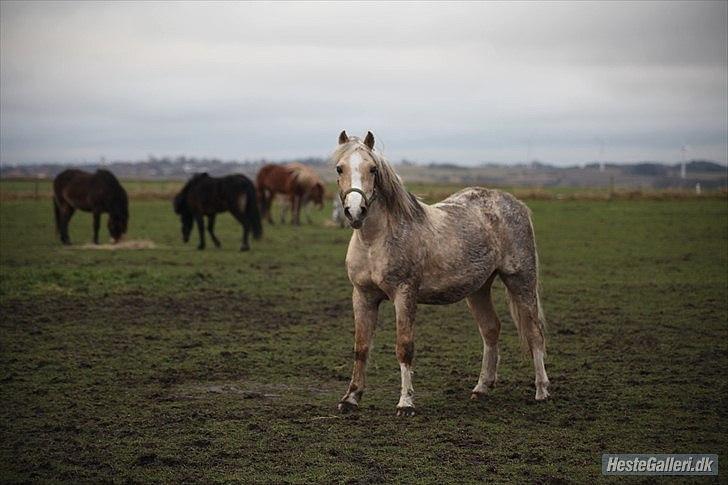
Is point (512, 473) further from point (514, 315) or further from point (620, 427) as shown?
point (514, 315)

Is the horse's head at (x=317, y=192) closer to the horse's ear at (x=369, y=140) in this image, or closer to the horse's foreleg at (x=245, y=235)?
the horse's foreleg at (x=245, y=235)

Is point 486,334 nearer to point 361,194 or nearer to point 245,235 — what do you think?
point 361,194

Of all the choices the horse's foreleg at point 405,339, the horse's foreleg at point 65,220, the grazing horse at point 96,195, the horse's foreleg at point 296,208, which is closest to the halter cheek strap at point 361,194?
the horse's foreleg at point 405,339

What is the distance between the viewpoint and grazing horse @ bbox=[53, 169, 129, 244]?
20953 mm

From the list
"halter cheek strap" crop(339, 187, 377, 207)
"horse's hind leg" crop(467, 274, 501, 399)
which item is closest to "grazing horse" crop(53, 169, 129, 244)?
"horse's hind leg" crop(467, 274, 501, 399)

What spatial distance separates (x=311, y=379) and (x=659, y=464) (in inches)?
153

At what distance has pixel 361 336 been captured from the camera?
7250mm

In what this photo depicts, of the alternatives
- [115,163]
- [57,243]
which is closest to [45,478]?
[57,243]

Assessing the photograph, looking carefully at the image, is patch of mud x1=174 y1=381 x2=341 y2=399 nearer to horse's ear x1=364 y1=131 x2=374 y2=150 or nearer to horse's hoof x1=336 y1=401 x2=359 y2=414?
horse's hoof x1=336 y1=401 x2=359 y2=414

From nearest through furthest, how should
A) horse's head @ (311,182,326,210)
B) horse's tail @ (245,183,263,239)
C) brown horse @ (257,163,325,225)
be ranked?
1. horse's tail @ (245,183,263,239)
2. brown horse @ (257,163,325,225)
3. horse's head @ (311,182,326,210)

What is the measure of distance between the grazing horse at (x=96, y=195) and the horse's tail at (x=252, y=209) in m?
3.10

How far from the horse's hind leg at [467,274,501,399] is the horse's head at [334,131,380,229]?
176cm

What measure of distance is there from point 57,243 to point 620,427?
19134mm

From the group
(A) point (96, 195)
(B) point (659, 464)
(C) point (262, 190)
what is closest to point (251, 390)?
(B) point (659, 464)
